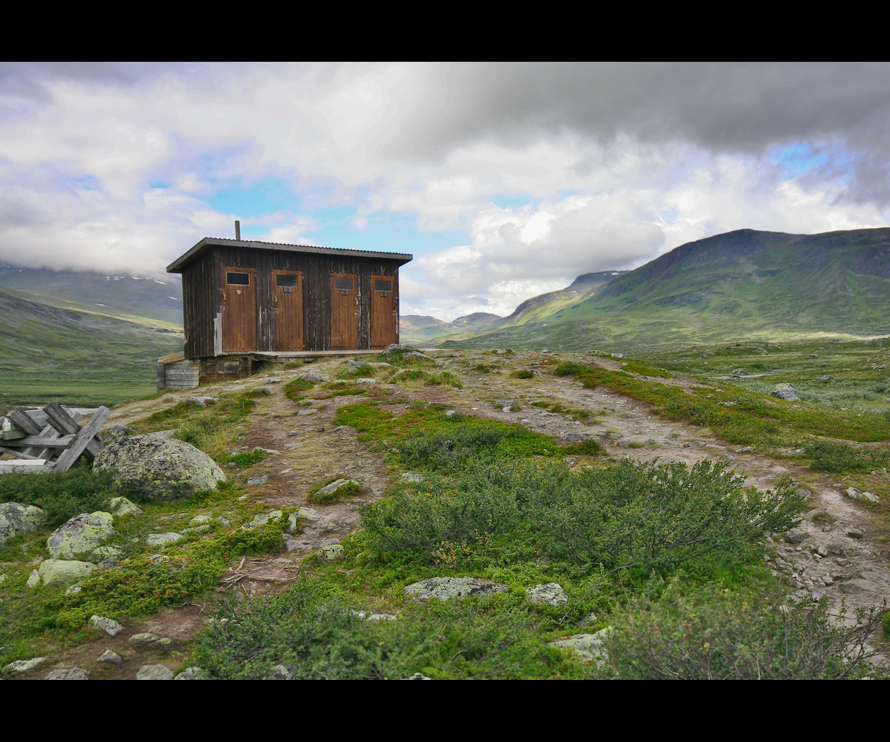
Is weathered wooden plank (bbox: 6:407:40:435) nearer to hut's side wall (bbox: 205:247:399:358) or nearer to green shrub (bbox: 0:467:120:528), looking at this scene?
green shrub (bbox: 0:467:120:528)

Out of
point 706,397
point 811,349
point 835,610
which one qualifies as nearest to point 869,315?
point 811,349

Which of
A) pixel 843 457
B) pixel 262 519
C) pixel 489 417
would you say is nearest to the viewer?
pixel 262 519

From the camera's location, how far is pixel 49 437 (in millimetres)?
8812

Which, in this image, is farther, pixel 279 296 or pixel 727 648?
pixel 279 296

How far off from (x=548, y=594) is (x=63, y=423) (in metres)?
9.46

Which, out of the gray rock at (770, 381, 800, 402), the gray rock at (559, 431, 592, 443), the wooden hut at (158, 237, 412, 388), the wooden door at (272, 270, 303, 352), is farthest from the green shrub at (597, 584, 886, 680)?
the wooden door at (272, 270, 303, 352)

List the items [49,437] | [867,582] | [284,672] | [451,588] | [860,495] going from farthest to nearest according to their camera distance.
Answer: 1. [49,437]
2. [860,495]
3. [867,582]
4. [451,588]
5. [284,672]

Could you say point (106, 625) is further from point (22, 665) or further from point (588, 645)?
point (588, 645)

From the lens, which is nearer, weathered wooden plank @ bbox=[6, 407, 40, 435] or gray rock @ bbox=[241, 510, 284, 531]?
gray rock @ bbox=[241, 510, 284, 531]

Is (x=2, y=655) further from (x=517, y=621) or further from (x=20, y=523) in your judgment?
(x=517, y=621)

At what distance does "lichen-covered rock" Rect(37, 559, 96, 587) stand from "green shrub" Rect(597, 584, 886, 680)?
5.44 metres

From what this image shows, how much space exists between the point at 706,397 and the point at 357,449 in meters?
10.3

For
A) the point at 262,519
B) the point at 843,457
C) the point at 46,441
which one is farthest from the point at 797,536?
the point at 46,441

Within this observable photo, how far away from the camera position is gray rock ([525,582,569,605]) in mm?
4133
